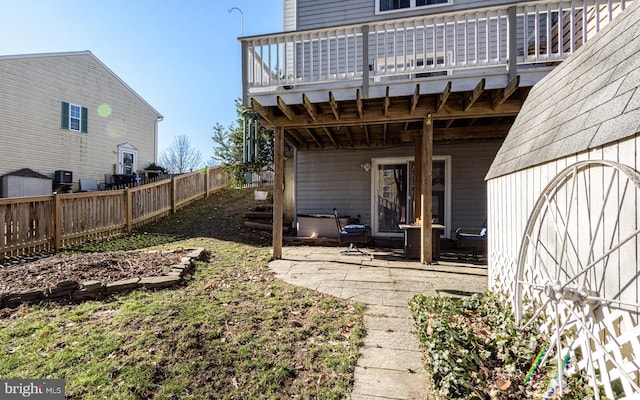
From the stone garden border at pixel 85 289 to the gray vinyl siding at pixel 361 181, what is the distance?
15.4 feet

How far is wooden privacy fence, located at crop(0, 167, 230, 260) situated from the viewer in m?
5.34

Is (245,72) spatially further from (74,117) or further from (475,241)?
(74,117)

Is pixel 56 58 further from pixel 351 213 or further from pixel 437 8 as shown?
pixel 437 8

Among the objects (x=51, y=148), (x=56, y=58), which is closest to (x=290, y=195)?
(x=51, y=148)

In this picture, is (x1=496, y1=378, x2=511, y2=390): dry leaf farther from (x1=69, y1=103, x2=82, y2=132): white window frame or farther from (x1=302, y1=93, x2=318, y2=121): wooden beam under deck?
(x1=69, y1=103, x2=82, y2=132): white window frame

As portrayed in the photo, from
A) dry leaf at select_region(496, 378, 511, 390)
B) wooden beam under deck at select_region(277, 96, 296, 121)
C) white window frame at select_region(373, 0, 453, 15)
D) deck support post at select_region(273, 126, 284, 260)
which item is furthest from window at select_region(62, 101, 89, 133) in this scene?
dry leaf at select_region(496, 378, 511, 390)

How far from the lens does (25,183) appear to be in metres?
10.7

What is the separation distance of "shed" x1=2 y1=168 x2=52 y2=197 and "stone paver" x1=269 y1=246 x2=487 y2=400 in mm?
11446

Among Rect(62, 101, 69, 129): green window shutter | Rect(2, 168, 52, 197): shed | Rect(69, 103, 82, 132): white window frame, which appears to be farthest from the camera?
Rect(69, 103, 82, 132): white window frame

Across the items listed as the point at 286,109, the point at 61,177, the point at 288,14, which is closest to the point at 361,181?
the point at 286,109

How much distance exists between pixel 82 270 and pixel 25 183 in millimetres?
10559

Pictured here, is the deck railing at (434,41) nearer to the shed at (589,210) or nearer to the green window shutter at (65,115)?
the shed at (589,210)

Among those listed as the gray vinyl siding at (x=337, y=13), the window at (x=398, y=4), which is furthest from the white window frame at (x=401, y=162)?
the window at (x=398, y=4)

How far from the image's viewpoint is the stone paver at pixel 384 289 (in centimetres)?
189
